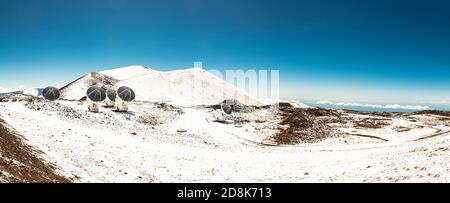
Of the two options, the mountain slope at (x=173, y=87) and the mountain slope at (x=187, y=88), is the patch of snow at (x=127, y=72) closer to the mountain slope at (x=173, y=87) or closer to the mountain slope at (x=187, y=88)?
the mountain slope at (x=173, y=87)

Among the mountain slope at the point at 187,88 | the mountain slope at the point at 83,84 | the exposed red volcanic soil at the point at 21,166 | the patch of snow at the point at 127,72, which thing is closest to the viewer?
the exposed red volcanic soil at the point at 21,166

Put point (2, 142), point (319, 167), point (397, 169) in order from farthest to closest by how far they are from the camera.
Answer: point (319, 167) → point (397, 169) → point (2, 142)

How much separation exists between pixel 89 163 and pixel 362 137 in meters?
39.0

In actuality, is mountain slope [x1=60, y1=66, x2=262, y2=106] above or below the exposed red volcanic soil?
above

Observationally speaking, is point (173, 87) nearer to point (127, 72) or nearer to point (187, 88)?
point (187, 88)

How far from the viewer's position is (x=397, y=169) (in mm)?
18344

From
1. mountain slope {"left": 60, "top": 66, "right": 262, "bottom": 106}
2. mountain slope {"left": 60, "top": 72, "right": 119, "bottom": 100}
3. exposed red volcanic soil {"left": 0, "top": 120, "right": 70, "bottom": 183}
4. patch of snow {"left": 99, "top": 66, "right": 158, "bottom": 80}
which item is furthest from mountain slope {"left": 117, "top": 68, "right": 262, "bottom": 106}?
exposed red volcanic soil {"left": 0, "top": 120, "right": 70, "bottom": 183}

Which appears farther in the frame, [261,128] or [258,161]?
[261,128]

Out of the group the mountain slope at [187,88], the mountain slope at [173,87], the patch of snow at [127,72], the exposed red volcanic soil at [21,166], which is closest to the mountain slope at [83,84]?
the mountain slope at [173,87]

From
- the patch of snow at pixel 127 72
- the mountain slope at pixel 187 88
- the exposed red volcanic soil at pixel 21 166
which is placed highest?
the patch of snow at pixel 127 72

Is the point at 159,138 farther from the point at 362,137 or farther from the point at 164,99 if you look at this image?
the point at 164,99

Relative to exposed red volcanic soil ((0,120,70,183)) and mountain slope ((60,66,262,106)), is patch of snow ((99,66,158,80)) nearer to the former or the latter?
mountain slope ((60,66,262,106))
